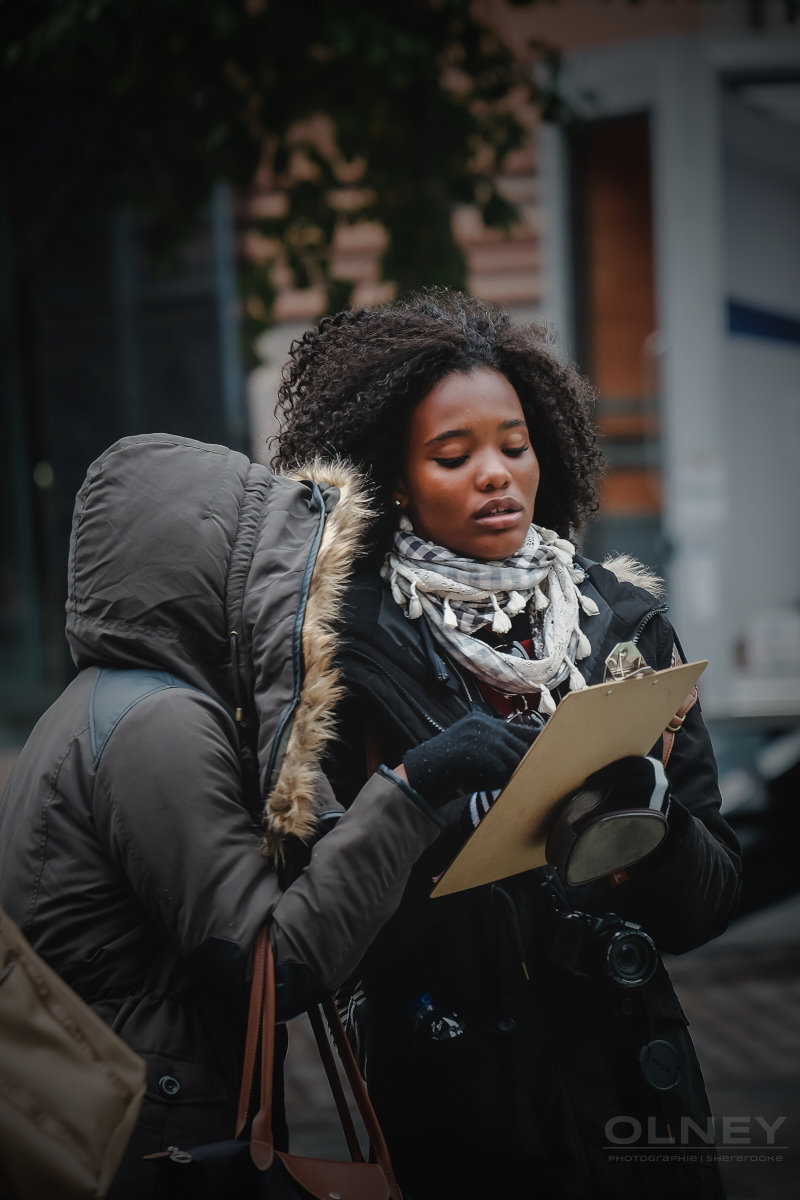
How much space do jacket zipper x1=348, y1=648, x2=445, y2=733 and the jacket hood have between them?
0.06 meters

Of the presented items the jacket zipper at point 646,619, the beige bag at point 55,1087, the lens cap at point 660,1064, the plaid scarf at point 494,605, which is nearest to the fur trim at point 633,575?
the jacket zipper at point 646,619

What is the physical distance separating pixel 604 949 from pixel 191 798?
646 mm

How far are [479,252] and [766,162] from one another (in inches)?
61.3

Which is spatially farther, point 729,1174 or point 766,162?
point 766,162

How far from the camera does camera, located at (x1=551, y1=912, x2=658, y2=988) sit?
1.78 meters

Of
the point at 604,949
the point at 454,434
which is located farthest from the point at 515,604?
the point at 604,949

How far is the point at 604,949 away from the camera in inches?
70.4

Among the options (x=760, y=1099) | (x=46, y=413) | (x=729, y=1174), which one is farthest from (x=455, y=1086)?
(x=46, y=413)

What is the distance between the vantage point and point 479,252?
6.52m

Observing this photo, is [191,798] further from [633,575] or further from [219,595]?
[633,575]

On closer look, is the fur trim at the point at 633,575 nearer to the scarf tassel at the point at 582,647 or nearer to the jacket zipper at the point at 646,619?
the jacket zipper at the point at 646,619

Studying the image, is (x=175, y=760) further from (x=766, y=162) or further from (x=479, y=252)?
(x=479, y=252)

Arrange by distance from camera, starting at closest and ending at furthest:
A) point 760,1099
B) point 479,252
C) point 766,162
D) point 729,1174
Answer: point 729,1174 < point 760,1099 < point 766,162 < point 479,252

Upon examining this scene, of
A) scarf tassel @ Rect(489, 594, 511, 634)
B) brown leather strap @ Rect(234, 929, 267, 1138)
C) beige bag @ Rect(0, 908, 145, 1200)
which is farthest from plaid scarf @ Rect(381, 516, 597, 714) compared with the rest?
beige bag @ Rect(0, 908, 145, 1200)
